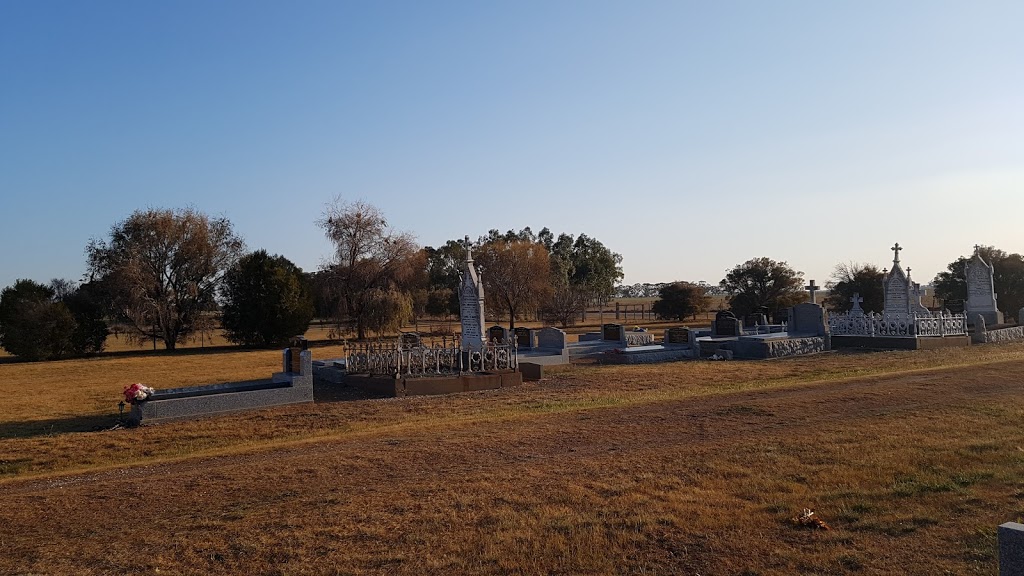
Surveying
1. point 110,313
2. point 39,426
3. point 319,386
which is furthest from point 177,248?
point 39,426

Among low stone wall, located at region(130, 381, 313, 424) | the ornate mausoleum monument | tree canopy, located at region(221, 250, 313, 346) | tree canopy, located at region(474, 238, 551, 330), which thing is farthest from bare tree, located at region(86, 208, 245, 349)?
the ornate mausoleum monument

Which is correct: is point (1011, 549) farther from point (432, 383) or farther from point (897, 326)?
point (897, 326)

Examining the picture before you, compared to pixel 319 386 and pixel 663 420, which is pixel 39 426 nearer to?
pixel 319 386

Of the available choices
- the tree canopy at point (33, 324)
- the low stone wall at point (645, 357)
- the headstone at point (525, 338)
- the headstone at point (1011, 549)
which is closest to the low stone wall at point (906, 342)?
the low stone wall at point (645, 357)

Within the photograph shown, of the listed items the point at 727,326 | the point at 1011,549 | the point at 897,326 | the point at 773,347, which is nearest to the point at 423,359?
the point at 773,347

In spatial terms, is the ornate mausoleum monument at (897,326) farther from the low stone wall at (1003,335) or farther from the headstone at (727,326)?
the headstone at (727,326)

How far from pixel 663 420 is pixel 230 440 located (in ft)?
26.5

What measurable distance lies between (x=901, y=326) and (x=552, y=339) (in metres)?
14.2

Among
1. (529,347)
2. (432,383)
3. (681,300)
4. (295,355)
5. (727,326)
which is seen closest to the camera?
(295,355)

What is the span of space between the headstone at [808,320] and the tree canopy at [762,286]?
26.0 m

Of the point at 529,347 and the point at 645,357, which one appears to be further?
the point at 529,347

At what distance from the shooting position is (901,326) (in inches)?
1045

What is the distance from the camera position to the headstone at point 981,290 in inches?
1268

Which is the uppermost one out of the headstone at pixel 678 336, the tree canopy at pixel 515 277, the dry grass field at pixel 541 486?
the tree canopy at pixel 515 277
